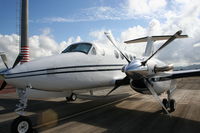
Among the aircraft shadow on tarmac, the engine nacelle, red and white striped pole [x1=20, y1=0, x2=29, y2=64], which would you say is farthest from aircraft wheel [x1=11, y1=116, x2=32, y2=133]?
red and white striped pole [x1=20, y1=0, x2=29, y2=64]

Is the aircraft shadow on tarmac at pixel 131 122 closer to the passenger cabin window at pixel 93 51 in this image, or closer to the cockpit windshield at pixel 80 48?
the passenger cabin window at pixel 93 51

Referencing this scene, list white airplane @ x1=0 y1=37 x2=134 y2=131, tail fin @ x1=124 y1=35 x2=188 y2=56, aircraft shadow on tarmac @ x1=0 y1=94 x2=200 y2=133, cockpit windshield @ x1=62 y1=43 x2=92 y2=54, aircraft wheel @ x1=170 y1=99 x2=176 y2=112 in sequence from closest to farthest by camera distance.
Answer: white airplane @ x1=0 y1=37 x2=134 y2=131
aircraft shadow on tarmac @ x1=0 y1=94 x2=200 y2=133
cockpit windshield @ x1=62 y1=43 x2=92 y2=54
aircraft wheel @ x1=170 y1=99 x2=176 y2=112
tail fin @ x1=124 y1=35 x2=188 y2=56

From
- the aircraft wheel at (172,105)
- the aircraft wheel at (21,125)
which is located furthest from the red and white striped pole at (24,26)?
the aircraft wheel at (21,125)

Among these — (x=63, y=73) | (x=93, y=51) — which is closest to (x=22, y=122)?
(x=63, y=73)

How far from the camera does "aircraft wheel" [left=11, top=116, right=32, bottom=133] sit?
5.95 metres

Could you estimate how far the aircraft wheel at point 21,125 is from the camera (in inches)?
234

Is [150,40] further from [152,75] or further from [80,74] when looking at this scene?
[80,74]

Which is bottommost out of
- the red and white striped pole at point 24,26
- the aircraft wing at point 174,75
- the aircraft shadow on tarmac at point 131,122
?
the aircraft shadow on tarmac at point 131,122

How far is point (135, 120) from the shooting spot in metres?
8.26

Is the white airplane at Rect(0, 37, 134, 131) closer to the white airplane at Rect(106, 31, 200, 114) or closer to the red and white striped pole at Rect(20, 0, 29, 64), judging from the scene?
the white airplane at Rect(106, 31, 200, 114)

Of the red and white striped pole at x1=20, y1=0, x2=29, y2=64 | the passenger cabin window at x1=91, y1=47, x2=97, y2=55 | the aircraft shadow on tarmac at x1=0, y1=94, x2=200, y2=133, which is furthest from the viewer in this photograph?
the red and white striped pole at x1=20, y1=0, x2=29, y2=64

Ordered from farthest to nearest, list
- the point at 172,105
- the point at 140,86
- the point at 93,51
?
the point at 172,105, the point at 140,86, the point at 93,51

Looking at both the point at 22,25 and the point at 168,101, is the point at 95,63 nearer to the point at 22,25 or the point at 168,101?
the point at 168,101

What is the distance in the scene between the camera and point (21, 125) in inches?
241
